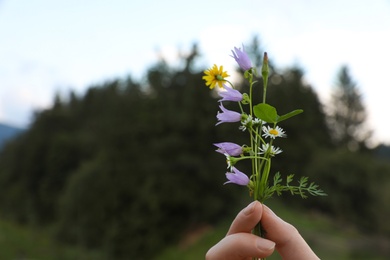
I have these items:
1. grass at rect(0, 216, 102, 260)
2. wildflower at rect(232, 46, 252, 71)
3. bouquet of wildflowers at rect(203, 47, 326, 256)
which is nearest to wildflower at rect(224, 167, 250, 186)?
bouquet of wildflowers at rect(203, 47, 326, 256)

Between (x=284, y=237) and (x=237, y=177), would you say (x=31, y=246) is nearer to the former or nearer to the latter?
(x=284, y=237)

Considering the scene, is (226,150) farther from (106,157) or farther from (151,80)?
(151,80)

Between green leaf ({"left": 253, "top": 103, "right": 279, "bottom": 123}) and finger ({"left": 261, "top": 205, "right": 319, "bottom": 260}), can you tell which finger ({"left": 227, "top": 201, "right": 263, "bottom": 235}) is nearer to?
finger ({"left": 261, "top": 205, "right": 319, "bottom": 260})

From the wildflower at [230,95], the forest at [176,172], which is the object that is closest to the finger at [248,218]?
the wildflower at [230,95]

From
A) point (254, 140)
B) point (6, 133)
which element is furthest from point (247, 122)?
point (6, 133)

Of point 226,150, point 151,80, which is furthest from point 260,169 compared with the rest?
point 151,80

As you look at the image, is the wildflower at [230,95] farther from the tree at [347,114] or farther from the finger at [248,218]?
the tree at [347,114]
